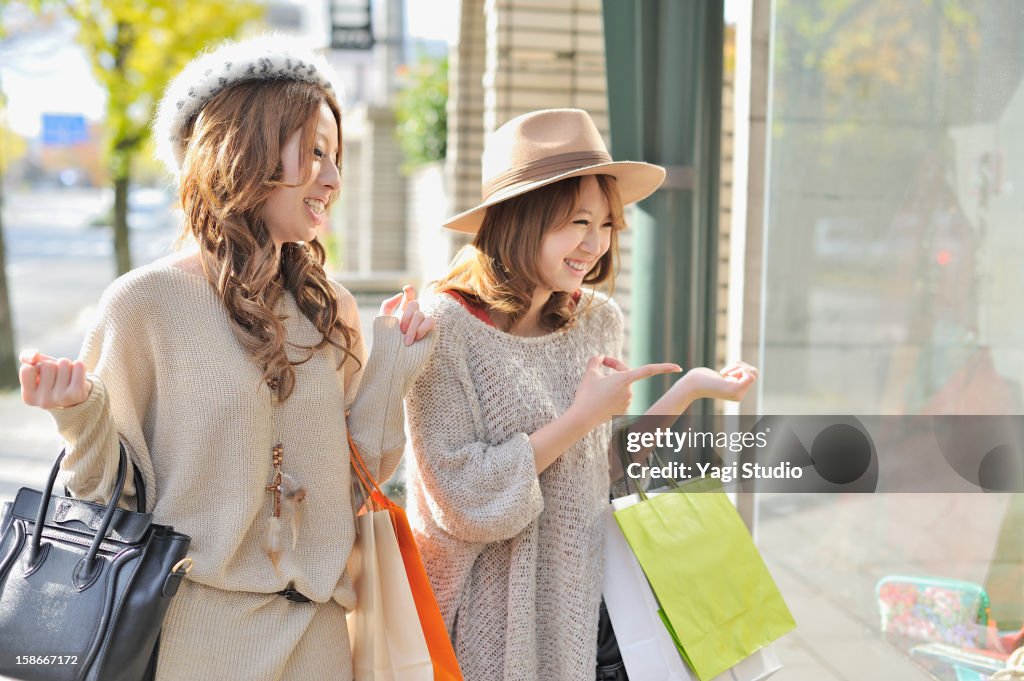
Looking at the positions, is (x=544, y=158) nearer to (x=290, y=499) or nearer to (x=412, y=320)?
(x=412, y=320)

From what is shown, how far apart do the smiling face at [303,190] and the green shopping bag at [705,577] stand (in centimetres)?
93

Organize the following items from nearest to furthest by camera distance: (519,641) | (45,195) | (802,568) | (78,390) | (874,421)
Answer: (78,390), (519,641), (874,421), (802,568), (45,195)

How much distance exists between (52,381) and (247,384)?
1.17 ft

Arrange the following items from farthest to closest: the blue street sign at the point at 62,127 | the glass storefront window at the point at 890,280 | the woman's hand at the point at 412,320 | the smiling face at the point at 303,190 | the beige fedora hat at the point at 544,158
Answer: the blue street sign at the point at 62,127, the glass storefront window at the point at 890,280, the beige fedora hat at the point at 544,158, the woman's hand at the point at 412,320, the smiling face at the point at 303,190

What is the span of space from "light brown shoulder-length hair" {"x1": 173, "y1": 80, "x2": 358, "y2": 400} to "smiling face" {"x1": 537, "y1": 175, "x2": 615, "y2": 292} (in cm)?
53

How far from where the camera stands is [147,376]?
2.01m

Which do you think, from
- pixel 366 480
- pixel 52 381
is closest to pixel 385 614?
pixel 366 480

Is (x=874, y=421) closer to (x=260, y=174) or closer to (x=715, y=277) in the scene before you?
(x=715, y=277)

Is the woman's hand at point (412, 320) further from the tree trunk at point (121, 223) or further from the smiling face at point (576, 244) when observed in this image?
the tree trunk at point (121, 223)

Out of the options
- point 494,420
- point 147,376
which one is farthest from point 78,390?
point 494,420

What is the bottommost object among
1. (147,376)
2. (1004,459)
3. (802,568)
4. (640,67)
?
(802,568)

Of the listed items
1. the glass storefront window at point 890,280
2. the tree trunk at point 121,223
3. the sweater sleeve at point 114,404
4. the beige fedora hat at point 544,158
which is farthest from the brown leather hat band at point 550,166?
the tree trunk at point 121,223

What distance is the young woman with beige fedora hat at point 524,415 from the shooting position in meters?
2.25

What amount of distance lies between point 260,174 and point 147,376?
45cm
